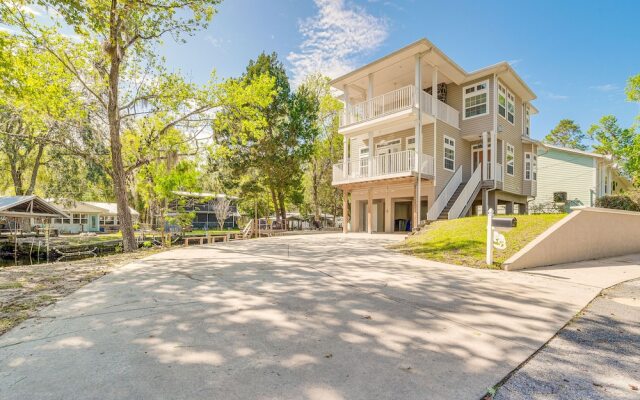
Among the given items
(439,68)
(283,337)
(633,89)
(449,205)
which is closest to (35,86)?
(283,337)

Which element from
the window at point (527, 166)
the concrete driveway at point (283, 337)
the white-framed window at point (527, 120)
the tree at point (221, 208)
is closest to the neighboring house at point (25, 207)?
the tree at point (221, 208)

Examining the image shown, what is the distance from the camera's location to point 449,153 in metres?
15.5

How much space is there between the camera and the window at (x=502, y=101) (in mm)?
15844

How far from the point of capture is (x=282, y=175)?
78.3 ft

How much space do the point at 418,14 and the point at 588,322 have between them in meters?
14.9

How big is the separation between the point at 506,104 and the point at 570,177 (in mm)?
7919

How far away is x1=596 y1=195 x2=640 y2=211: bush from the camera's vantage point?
16.8 meters

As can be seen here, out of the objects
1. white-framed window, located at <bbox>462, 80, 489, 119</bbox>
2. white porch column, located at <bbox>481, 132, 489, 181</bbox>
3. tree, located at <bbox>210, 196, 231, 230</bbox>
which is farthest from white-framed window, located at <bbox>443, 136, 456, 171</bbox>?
tree, located at <bbox>210, 196, 231, 230</bbox>

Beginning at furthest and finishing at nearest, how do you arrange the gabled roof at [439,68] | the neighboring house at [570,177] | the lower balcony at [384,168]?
1. the neighboring house at [570,177]
2. the lower balcony at [384,168]
3. the gabled roof at [439,68]

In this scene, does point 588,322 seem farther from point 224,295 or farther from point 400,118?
point 400,118

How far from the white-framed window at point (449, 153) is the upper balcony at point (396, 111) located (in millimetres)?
899

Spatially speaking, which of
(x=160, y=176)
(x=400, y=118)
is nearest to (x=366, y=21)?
(x=400, y=118)

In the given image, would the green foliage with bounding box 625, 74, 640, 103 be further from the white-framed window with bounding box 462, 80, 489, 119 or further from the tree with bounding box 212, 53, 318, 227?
the tree with bounding box 212, 53, 318, 227

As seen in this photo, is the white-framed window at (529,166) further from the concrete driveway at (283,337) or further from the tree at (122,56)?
the tree at (122,56)
